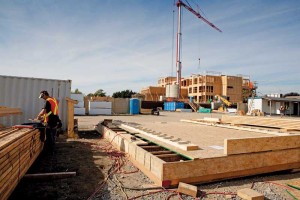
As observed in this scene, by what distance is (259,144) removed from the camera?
16.7ft

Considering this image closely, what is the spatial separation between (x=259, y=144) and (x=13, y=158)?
15.8 feet

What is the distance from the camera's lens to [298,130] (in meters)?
8.24

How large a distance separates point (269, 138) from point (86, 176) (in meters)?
4.09

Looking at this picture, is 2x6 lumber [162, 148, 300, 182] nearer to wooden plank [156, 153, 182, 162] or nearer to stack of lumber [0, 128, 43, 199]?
wooden plank [156, 153, 182, 162]

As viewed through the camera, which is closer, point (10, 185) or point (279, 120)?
point (10, 185)

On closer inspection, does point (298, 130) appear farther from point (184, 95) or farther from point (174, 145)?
point (184, 95)

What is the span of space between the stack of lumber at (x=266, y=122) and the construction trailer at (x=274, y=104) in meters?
27.2

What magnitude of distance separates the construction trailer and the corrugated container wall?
32.8 meters

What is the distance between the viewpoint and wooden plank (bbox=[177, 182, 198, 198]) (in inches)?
159

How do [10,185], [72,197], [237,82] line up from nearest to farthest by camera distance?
[10,185], [72,197], [237,82]

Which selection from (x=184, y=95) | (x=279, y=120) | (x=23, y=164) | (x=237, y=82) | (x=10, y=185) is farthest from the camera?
(x=184, y=95)

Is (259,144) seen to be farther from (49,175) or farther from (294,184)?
(49,175)

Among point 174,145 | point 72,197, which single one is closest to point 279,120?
point 174,145

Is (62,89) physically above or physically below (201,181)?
above
